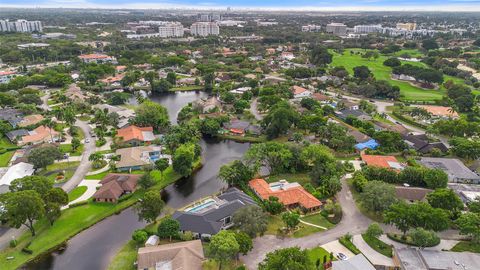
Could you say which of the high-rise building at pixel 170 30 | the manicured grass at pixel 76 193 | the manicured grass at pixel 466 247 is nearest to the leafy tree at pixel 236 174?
the manicured grass at pixel 76 193

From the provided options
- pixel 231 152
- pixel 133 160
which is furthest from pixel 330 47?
A: pixel 133 160

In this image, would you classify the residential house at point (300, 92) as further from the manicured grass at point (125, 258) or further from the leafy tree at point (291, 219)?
the manicured grass at point (125, 258)

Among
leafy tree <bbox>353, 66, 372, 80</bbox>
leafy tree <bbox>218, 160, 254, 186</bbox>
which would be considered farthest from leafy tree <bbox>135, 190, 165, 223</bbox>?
leafy tree <bbox>353, 66, 372, 80</bbox>

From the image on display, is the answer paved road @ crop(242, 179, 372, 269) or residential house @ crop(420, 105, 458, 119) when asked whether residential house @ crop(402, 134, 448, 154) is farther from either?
paved road @ crop(242, 179, 372, 269)

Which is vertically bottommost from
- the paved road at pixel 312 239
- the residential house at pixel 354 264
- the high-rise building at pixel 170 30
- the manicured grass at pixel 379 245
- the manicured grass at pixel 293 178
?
the paved road at pixel 312 239

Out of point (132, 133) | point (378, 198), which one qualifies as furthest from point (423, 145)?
point (132, 133)

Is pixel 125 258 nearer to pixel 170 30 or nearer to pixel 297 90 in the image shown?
pixel 297 90

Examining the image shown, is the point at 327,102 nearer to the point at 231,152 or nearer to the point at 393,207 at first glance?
the point at 231,152
